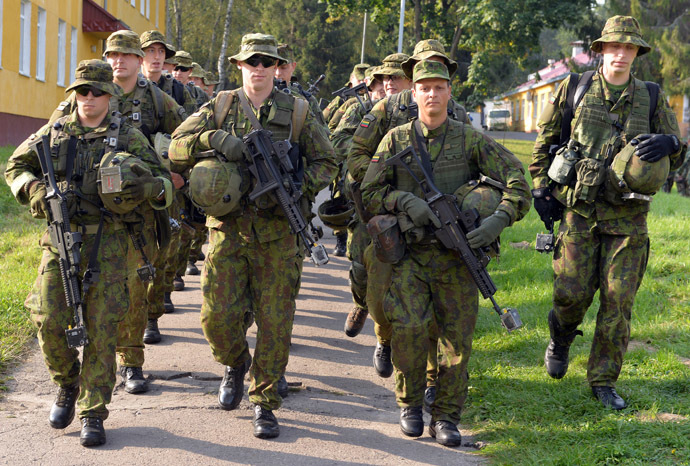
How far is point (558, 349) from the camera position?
6.27 meters

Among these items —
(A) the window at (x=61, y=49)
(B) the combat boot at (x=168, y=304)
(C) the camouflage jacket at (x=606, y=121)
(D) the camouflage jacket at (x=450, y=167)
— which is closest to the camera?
(D) the camouflage jacket at (x=450, y=167)

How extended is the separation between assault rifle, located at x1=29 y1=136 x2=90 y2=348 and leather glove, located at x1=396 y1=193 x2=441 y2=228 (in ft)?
6.40

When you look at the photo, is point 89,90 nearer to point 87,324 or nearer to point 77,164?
point 77,164

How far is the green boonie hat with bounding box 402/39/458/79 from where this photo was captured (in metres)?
5.67

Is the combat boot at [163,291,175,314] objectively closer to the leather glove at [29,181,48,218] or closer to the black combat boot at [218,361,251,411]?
the black combat boot at [218,361,251,411]

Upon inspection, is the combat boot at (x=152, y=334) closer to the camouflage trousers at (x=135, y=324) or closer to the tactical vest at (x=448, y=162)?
the camouflage trousers at (x=135, y=324)

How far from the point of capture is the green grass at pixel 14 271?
688 cm

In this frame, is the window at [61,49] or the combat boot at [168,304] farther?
the window at [61,49]

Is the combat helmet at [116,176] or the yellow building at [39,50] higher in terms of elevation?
the yellow building at [39,50]

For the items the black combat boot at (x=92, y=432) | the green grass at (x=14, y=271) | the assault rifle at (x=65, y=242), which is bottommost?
the black combat boot at (x=92, y=432)

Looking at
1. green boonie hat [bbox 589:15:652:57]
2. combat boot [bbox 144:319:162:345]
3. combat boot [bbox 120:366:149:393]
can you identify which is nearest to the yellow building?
combat boot [bbox 144:319:162:345]

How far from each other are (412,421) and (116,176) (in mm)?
2307

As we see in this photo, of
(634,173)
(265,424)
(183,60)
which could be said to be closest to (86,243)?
(265,424)

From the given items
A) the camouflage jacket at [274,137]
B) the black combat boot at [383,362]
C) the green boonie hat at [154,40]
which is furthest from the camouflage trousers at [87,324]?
the green boonie hat at [154,40]
